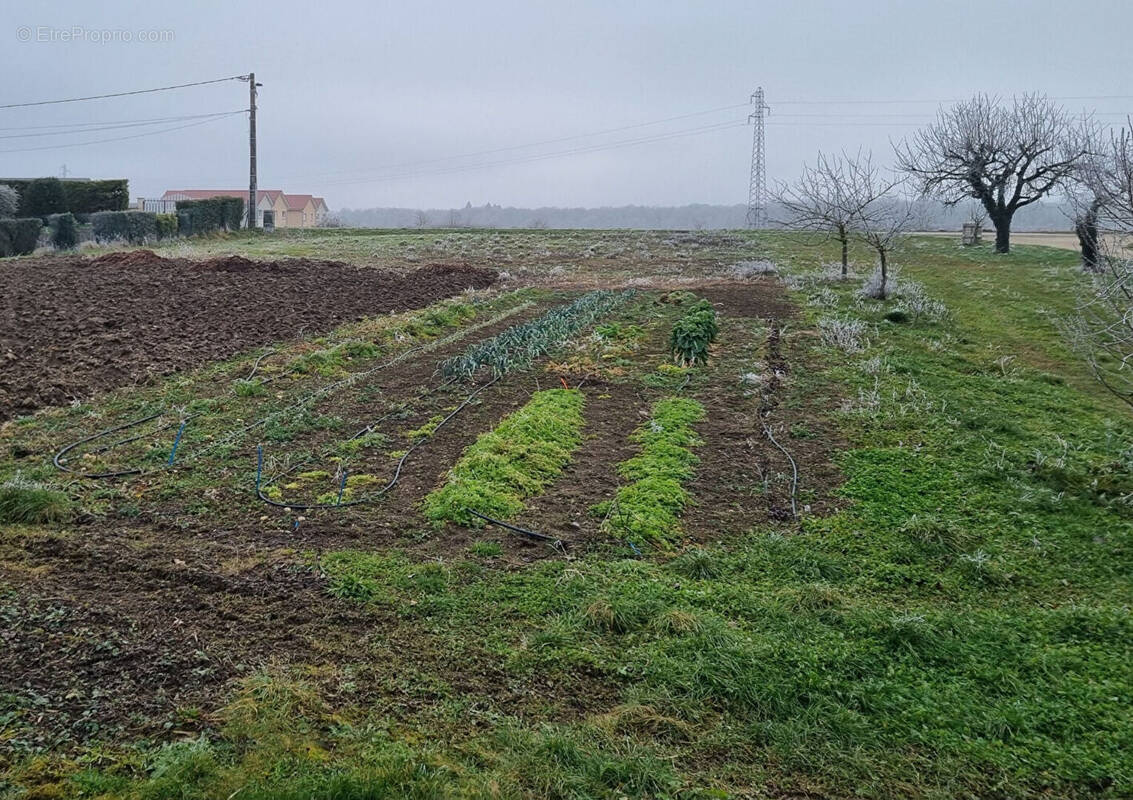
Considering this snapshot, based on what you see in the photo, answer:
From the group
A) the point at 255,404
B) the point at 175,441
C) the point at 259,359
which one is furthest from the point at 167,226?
the point at 175,441

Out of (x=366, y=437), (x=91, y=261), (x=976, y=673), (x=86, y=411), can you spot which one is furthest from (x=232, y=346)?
(x=91, y=261)

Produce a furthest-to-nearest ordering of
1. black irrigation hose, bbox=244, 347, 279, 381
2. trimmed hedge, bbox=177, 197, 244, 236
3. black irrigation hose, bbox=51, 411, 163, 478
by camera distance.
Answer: trimmed hedge, bbox=177, 197, 244, 236 → black irrigation hose, bbox=244, 347, 279, 381 → black irrigation hose, bbox=51, 411, 163, 478

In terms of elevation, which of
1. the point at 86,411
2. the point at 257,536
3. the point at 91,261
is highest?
the point at 91,261

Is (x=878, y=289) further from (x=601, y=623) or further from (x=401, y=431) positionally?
(x=601, y=623)

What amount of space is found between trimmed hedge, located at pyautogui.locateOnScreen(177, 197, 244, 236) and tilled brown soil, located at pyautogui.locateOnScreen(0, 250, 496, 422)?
10188mm

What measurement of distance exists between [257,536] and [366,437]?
1972 mm

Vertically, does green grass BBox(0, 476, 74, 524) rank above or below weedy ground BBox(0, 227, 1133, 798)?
above

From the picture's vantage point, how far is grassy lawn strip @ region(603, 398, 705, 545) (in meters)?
5.34

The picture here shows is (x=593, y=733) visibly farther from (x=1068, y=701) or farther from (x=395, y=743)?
(x=1068, y=701)

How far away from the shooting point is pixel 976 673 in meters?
3.80

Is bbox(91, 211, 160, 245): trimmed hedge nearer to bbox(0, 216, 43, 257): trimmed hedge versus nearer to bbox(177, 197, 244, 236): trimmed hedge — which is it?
bbox(177, 197, 244, 236): trimmed hedge

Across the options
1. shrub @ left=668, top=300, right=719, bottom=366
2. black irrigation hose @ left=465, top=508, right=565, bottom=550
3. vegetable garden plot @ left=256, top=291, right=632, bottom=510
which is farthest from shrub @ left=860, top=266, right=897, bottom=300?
black irrigation hose @ left=465, top=508, right=565, bottom=550

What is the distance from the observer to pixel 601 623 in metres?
4.18

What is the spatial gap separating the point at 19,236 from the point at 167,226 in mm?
6091
